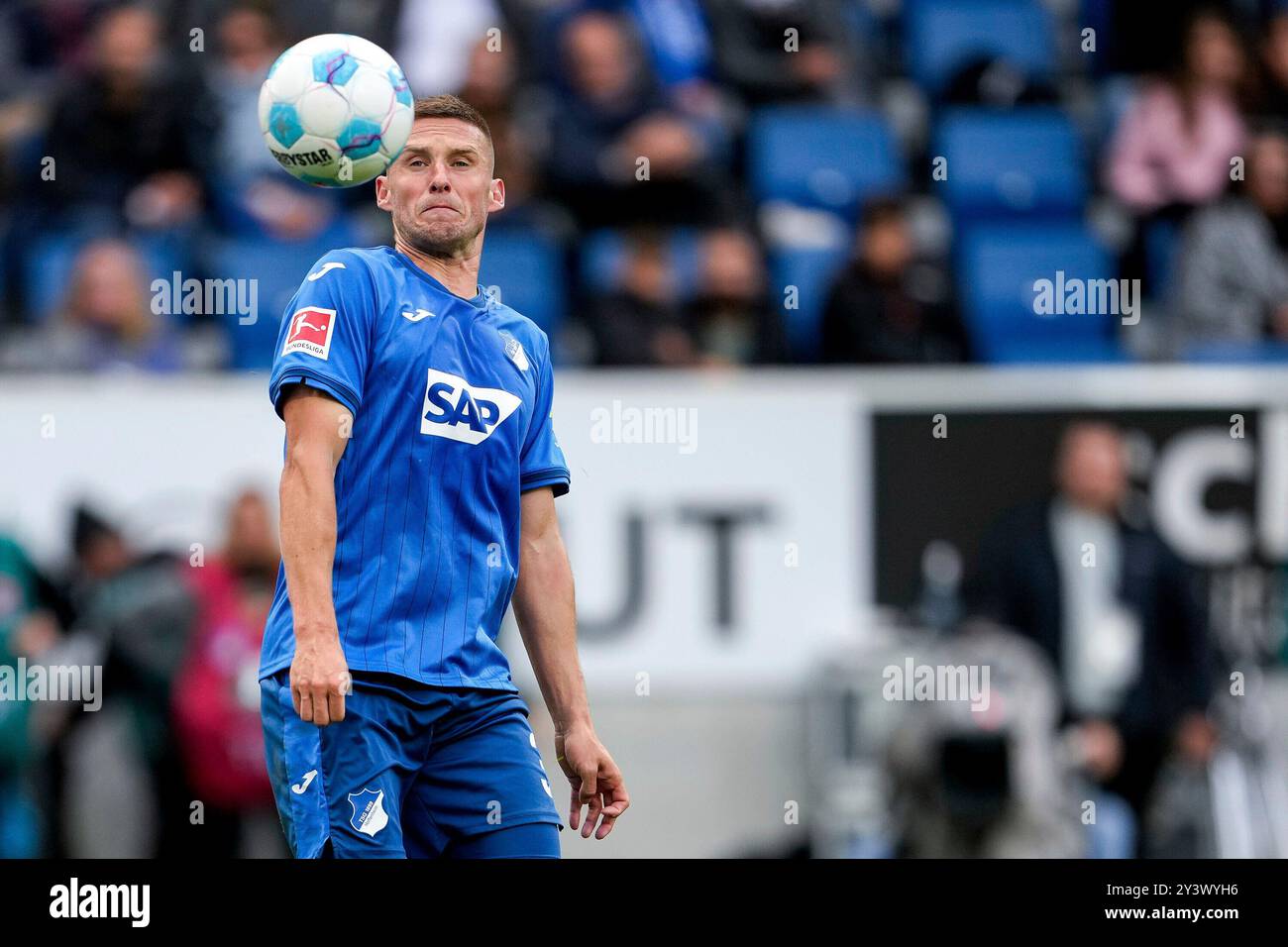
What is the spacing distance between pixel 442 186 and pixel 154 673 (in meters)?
4.71

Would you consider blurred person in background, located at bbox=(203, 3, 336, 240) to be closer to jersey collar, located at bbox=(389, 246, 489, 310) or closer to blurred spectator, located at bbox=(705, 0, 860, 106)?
blurred spectator, located at bbox=(705, 0, 860, 106)

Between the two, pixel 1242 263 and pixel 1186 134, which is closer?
pixel 1242 263

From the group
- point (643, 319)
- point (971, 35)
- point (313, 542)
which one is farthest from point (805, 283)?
point (313, 542)

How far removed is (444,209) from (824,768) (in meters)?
5.03

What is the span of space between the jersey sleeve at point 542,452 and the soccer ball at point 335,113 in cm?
65

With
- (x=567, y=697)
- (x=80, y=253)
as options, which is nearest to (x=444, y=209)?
(x=567, y=697)

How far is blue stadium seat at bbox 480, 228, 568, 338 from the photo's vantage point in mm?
9906

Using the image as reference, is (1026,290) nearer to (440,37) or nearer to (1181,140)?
(1181,140)

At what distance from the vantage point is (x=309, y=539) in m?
4.48

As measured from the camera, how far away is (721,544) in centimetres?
949

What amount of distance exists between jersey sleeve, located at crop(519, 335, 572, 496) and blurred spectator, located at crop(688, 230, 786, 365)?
4.60m

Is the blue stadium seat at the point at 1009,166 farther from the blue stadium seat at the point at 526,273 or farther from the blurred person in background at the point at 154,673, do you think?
the blurred person in background at the point at 154,673

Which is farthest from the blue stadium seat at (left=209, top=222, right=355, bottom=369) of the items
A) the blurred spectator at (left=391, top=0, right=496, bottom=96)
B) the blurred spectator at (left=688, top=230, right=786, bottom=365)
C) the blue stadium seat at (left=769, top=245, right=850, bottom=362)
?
the blue stadium seat at (left=769, top=245, right=850, bottom=362)

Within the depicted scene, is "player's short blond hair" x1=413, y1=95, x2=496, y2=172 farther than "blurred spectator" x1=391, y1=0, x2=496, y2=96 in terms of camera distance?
No
